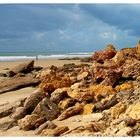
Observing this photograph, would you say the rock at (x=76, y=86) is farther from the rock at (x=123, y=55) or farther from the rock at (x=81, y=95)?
the rock at (x=123, y=55)

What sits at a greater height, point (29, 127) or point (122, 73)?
point (122, 73)

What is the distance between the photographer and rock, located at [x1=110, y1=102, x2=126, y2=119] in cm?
605

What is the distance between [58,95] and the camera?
22.8 feet

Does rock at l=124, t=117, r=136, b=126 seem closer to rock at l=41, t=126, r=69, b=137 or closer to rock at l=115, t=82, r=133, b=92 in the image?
rock at l=41, t=126, r=69, b=137

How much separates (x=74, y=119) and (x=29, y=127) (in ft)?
2.28

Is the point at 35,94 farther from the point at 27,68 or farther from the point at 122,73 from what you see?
the point at 27,68

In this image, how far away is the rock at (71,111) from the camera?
635cm

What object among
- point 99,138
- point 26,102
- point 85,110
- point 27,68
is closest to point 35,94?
point 26,102

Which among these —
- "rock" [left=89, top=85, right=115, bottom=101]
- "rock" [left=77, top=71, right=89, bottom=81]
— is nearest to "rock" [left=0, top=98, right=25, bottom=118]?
"rock" [left=89, top=85, right=115, bottom=101]

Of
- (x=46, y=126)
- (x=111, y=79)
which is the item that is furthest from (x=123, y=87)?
(x=46, y=126)

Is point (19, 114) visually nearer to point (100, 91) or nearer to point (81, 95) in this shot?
point (81, 95)

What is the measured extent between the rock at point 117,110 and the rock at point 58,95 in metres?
1.00

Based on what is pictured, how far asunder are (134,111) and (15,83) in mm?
3681

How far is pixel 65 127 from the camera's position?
5.64 m
